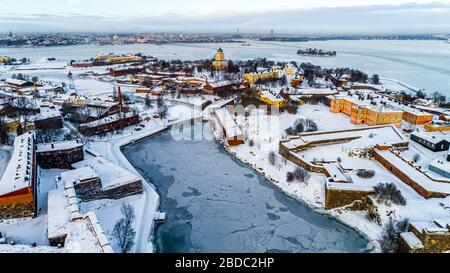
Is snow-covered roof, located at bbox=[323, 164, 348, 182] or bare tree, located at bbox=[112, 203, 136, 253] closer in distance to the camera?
bare tree, located at bbox=[112, 203, 136, 253]

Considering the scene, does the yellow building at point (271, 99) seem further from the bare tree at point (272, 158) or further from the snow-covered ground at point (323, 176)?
the bare tree at point (272, 158)

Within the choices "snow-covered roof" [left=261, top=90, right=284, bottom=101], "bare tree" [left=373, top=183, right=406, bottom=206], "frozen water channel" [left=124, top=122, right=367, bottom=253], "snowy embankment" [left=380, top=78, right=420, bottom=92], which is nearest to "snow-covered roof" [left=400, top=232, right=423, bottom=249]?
"frozen water channel" [left=124, top=122, right=367, bottom=253]

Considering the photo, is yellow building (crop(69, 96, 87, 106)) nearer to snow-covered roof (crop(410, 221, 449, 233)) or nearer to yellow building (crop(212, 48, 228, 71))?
yellow building (crop(212, 48, 228, 71))

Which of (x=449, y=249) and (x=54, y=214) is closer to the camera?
(x=449, y=249)

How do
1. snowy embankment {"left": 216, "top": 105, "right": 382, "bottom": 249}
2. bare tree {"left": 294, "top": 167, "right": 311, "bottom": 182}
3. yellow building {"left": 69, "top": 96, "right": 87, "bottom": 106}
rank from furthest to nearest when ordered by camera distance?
1. yellow building {"left": 69, "top": 96, "right": 87, "bottom": 106}
2. bare tree {"left": 294, "top": 167, "right": 311, "bottom": 182}
3. snowy embankment {"left": 216, "top": 105, "right": 382, "bottom": 249}

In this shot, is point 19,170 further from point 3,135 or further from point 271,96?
point 271,96

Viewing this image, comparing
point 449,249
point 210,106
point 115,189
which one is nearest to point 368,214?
point 449,249

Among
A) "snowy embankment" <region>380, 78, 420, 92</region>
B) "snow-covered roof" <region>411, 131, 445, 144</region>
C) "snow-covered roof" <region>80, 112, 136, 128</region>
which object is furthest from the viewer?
"snowy embankment" <region>380, 78, 420, 92</region>

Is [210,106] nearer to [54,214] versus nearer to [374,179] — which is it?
[374,179]
